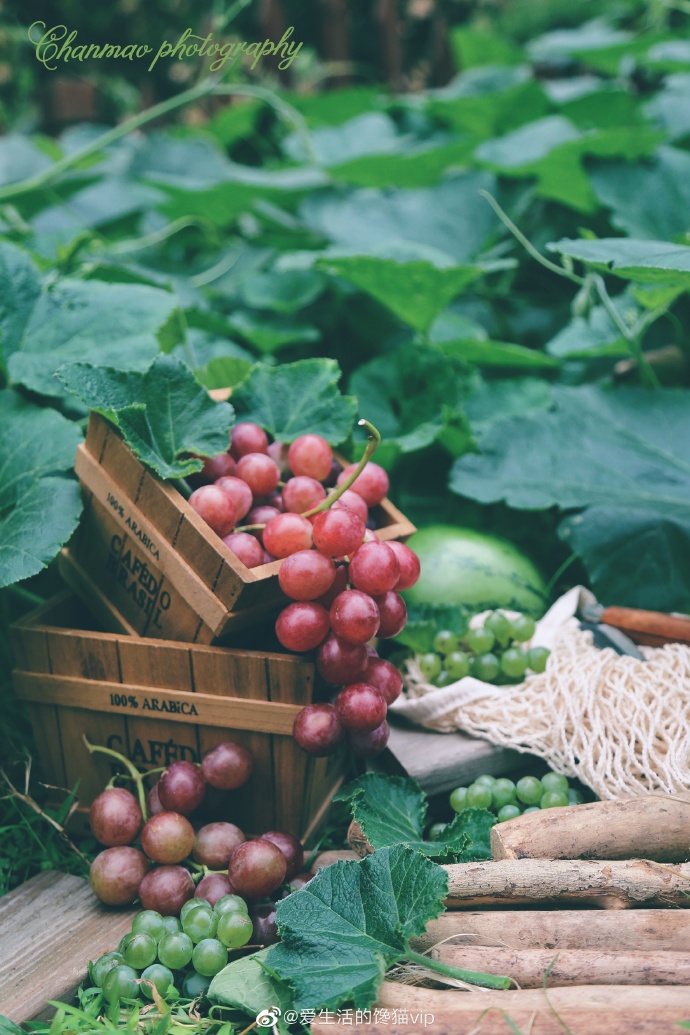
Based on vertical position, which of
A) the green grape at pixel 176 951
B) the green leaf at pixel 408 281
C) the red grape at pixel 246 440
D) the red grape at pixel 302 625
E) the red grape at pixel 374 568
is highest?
the green leaf at pixel 408 281

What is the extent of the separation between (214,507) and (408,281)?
89cm

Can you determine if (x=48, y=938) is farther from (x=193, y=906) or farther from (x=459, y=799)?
(x=459, y=799)

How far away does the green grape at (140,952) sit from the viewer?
109cm

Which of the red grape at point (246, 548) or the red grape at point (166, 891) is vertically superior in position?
the red grape at point (246, 548)

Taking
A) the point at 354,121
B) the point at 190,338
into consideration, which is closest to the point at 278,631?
the point at 190,338

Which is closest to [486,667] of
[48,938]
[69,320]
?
[48,938]

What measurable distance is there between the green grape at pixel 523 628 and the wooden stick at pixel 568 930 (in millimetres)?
521

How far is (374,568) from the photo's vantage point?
117cm

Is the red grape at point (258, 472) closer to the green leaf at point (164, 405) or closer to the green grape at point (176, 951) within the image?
the green leaf at point (164, 405)

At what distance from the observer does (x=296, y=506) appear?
1309 mm

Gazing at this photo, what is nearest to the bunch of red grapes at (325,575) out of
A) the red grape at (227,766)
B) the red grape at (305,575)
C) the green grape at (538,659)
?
the red grape at (305,575)

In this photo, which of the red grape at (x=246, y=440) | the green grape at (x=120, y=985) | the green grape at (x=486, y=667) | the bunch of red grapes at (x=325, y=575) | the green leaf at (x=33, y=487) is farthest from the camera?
the green grape at (x=486, y=667)

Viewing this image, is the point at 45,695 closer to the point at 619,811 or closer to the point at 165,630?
the point at 165,630

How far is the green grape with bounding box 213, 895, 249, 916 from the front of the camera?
1131 mm
